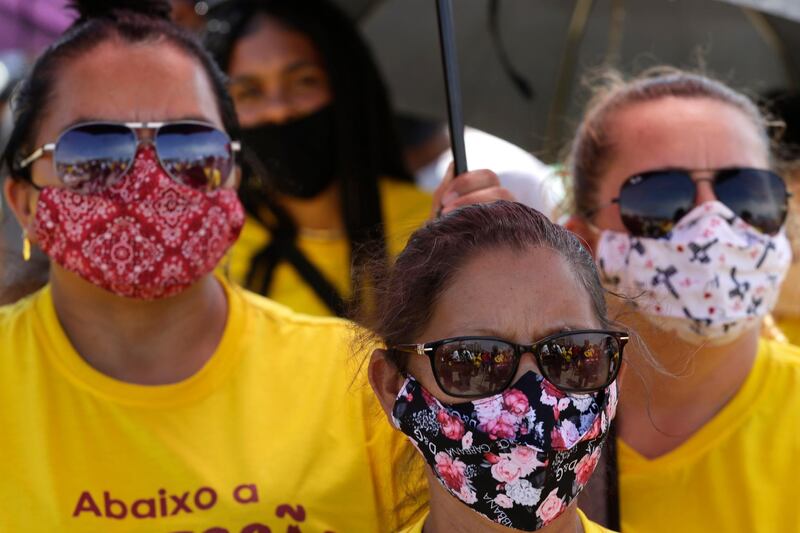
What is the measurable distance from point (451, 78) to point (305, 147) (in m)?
1.79

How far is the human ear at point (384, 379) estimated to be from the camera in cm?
267

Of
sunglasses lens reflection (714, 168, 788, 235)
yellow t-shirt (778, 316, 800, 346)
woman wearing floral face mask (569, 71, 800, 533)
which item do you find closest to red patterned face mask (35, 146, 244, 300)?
woman wearing floral face mask (569, 71, 800, 533)

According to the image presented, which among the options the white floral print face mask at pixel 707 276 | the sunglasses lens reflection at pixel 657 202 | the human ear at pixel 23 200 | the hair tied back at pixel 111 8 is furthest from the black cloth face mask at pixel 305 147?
the white floral print face mask at pixel 707 276

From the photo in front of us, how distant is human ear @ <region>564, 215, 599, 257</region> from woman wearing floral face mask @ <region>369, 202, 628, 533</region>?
965 millimetres

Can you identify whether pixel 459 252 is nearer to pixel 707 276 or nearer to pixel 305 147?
pixel 707 276

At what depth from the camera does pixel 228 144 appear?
11.0ft

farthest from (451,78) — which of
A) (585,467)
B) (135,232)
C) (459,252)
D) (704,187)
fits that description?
(585,467)

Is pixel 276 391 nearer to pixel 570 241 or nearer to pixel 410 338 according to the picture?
pixel 410 338

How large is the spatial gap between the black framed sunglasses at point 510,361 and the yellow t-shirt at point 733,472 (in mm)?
802

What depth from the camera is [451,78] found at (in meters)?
3.15

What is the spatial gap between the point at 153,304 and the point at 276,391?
398 millimetres

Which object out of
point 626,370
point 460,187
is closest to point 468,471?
point 626,370

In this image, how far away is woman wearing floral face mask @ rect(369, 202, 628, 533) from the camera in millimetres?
2473

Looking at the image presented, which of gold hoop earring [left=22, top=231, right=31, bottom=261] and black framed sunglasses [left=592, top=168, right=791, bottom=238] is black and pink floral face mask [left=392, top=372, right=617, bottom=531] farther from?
gold hoop earring [left=22, top=231, right=31, bottom=261]
